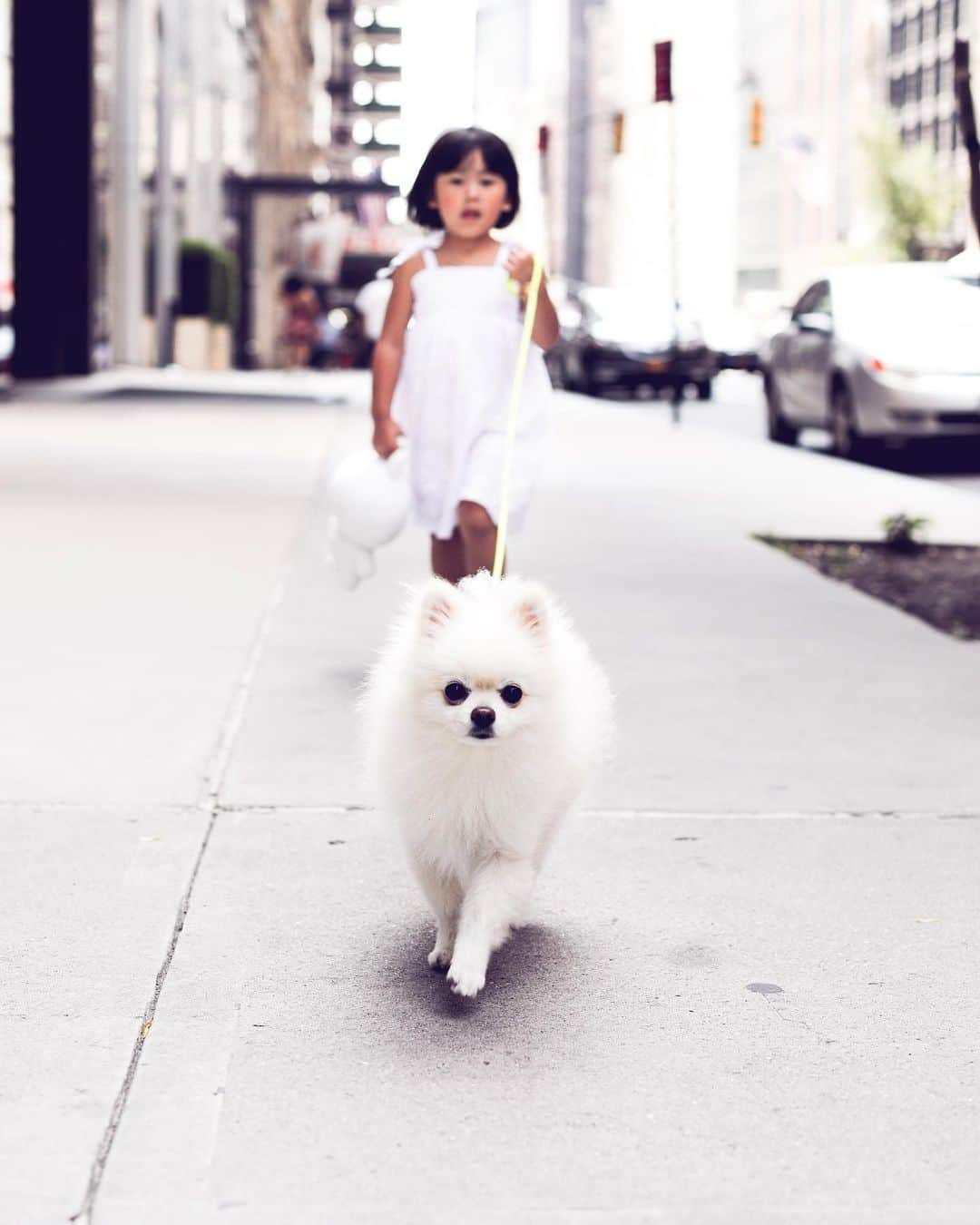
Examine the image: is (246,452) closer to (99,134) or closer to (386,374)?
(386,374)

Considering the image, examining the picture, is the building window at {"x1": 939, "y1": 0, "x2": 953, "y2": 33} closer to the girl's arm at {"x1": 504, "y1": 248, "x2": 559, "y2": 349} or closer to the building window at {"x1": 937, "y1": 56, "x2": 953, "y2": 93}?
the building window at {"x1": 937, "y1": 56, "x2": 953, "y2": 93}

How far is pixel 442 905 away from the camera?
12.8 feet

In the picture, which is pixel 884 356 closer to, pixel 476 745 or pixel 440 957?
pixel 440 957

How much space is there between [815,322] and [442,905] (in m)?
15.3

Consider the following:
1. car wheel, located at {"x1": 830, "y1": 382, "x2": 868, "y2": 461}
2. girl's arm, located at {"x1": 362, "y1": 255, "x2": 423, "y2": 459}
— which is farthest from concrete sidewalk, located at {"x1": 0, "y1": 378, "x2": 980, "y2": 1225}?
car wheel, located at {"x1": 830, "y1": 382, "x2": 868, "y2": 461}

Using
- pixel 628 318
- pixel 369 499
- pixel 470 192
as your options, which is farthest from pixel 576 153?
pixel 470 192

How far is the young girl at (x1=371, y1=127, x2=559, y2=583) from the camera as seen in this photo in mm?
5770

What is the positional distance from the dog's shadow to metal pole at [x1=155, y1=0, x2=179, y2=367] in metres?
32.1

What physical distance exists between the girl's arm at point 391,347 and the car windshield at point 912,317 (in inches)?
452

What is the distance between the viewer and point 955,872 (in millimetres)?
4660

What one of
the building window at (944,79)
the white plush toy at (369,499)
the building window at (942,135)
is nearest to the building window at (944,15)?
the building window at (944,79)

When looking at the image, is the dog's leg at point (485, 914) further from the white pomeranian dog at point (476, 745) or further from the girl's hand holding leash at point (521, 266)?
the girl's hand holding leash at point (521, 266)

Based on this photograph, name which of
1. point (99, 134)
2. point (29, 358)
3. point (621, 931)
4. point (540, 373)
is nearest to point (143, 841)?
point (621, 931)

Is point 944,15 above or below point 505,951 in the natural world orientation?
above
